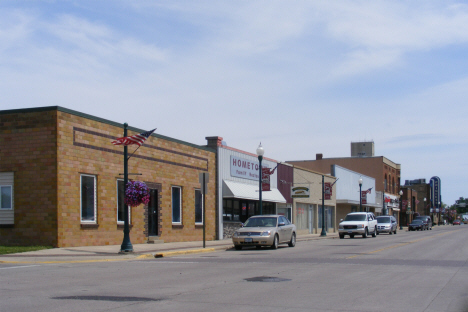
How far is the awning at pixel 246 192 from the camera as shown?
110ft

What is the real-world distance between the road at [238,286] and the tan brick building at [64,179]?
4853 mm

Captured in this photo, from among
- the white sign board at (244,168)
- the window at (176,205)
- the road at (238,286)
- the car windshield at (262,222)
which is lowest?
the road at (238,286)

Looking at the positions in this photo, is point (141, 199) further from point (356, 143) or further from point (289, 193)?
point (356, 143)

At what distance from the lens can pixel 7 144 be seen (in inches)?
875

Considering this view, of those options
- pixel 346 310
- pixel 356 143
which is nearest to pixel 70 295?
pixel 346 310

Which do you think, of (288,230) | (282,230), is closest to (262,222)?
(282,230)

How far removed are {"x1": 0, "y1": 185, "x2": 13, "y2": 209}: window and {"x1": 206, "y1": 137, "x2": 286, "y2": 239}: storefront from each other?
1365 centimetres

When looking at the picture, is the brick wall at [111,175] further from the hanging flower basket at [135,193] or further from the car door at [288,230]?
the car door at [288,230]

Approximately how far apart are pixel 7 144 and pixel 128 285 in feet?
41.6

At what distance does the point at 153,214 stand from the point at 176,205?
2278 millimetres

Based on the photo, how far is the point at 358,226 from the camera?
3831 cm

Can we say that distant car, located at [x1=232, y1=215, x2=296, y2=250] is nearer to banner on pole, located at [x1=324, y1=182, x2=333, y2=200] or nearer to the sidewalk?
the sidewalk

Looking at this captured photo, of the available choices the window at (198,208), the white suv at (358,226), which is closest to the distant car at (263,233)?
the window at (198,208)

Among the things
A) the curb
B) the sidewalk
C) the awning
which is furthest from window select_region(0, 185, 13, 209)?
the awning
